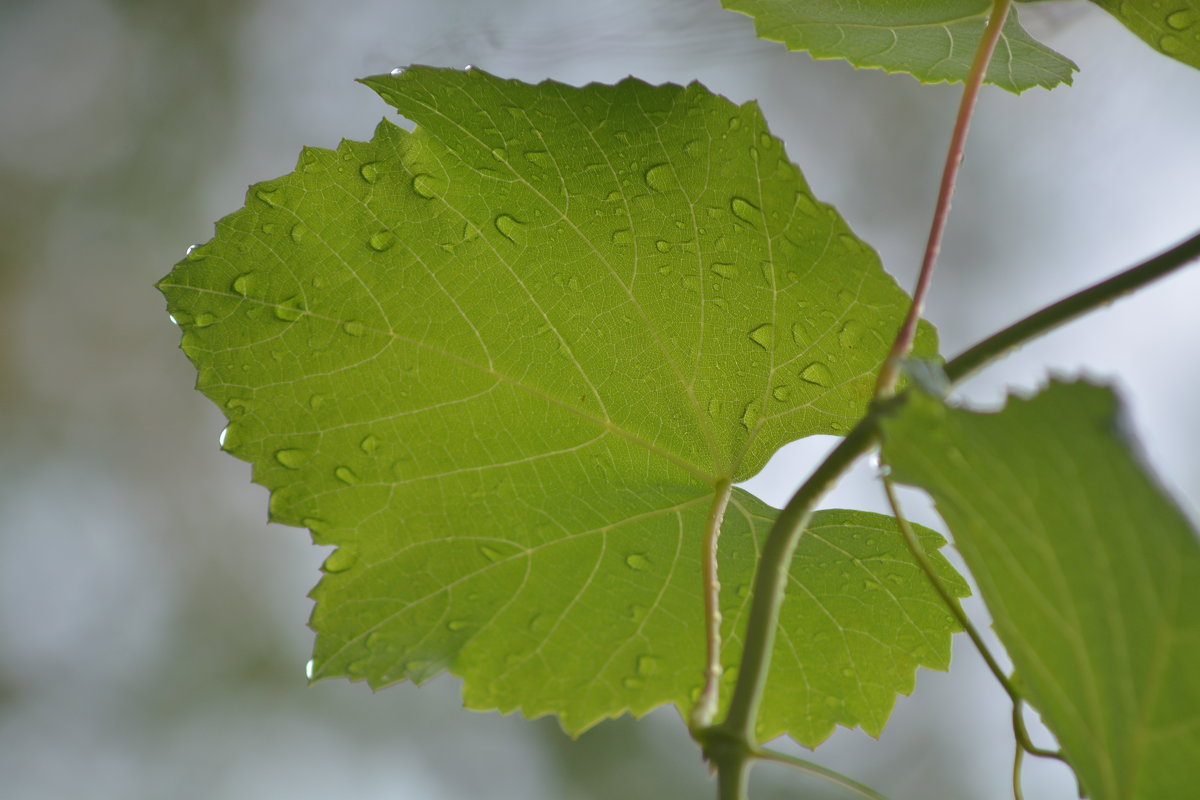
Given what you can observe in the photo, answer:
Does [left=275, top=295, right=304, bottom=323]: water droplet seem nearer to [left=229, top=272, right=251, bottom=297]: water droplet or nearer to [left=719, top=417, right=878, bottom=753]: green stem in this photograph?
[left=229, top=272, right=251, bottom=297]: water droplet

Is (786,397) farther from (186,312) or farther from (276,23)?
(276,23)

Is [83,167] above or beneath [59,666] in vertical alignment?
above

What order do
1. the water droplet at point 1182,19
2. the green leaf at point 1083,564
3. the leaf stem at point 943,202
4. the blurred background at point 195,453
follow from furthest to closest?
the blurred background at point 195,453
the water droplet at point 1182,19
the leaf stem at point 943,202
the green leaf at point 1083,564

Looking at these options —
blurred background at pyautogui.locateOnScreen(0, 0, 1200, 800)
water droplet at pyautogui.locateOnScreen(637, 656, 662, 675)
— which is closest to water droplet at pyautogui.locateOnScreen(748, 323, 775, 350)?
water droplet at pyautogui.locateOnScreen(637, 656, 662, 675)

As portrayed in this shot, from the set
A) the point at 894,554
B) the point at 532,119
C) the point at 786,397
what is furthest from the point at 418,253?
the point at 894,554

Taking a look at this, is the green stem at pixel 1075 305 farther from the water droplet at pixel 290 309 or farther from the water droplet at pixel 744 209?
the water droplet at pixel 290 309

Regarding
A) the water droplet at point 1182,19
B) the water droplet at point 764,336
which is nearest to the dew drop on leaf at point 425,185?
the water droplet at point 764,336

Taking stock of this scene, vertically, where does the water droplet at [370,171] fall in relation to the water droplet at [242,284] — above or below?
above
